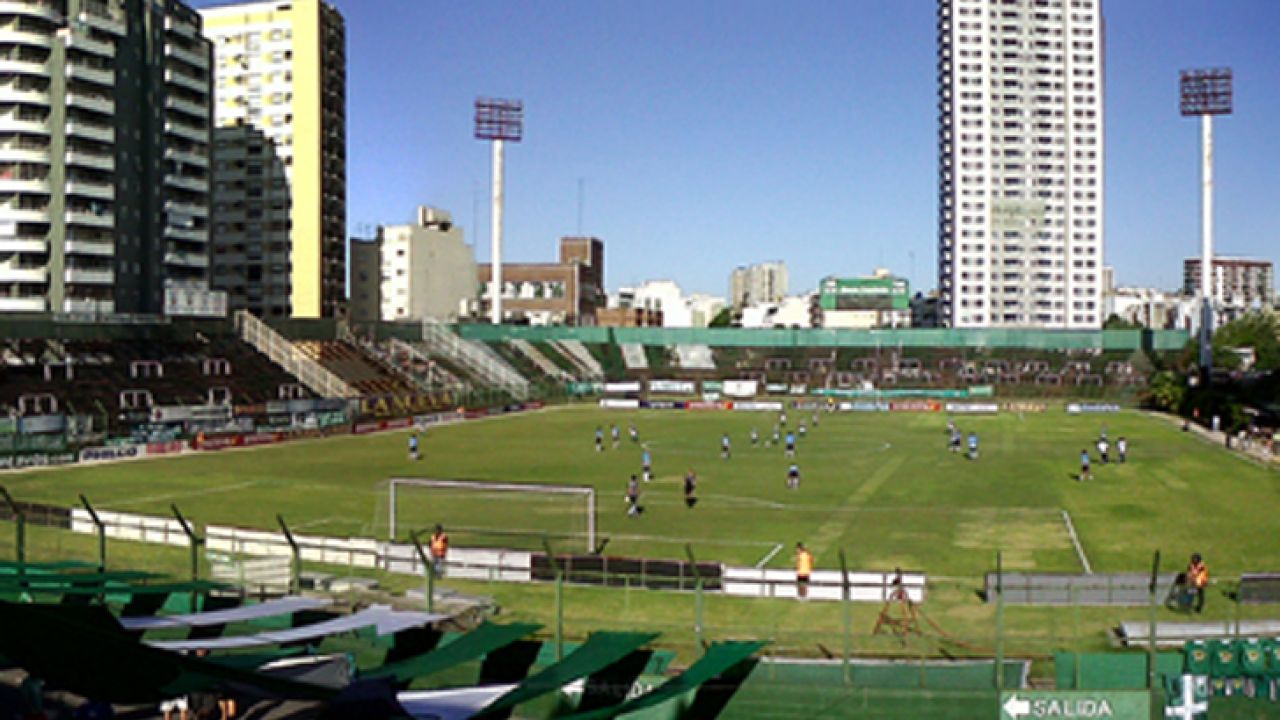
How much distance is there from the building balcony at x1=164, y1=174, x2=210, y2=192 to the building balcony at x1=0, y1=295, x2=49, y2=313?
15.1 m

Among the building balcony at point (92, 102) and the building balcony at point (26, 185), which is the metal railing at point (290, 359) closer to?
the building balcony at point (26, 185)

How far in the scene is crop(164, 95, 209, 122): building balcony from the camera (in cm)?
9056

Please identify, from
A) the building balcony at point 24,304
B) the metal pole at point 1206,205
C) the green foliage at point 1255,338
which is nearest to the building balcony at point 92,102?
the building balcony at point 24,304

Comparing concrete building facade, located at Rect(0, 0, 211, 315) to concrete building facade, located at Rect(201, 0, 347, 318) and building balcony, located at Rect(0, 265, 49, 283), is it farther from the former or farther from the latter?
concrete building facade, located at Rect(201, 0, 347, 318)

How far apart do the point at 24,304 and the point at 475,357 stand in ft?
129

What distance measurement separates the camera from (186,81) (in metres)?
91.9

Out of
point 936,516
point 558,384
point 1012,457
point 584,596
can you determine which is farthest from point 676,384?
point 584,596

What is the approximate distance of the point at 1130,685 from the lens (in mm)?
17828

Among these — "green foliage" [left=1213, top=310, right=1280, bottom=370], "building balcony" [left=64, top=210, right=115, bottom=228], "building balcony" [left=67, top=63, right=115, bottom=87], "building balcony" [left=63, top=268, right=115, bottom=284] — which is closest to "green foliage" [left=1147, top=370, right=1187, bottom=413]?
"green foliage" [left=1213, top=310, right=1280, bottom=370]

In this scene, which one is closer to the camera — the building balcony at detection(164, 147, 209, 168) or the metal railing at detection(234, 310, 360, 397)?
the metal railing at detection(234, 310, 360, 397)

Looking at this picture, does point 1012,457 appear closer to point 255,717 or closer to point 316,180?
point 255,717

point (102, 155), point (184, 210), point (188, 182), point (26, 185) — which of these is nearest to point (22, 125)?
point (26, 185)

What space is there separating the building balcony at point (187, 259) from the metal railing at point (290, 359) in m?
10.4

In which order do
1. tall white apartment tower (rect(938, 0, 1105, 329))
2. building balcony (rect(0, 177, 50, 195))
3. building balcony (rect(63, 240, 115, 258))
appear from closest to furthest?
building balcony (rect(0, 177, 50, 195))
building balcony (rect(63, 240, 115, 258))
tall white apartment tower (rect(938, 0, 1105, 329))
